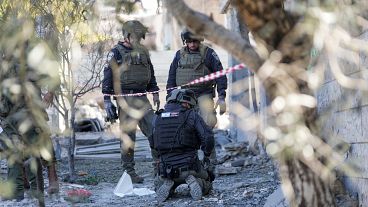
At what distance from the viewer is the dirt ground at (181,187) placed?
727 centimetres

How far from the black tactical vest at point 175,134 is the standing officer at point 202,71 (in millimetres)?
1231

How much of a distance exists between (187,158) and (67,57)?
2521mm

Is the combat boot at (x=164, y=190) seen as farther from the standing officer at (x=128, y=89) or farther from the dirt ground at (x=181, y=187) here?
the standing officer at (x=128, y=89)

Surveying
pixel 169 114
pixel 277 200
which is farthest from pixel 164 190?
pixel 277 200

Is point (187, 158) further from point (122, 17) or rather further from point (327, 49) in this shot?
point (327, 49)

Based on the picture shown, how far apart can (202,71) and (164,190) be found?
6.06 ft

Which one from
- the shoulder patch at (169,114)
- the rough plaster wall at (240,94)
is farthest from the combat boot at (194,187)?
the rough plaster wall at (240,94)

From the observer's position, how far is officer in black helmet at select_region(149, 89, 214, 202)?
7199mm

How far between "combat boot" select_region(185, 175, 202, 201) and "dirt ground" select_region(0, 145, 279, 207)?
7cm

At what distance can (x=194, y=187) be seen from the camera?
7.20m

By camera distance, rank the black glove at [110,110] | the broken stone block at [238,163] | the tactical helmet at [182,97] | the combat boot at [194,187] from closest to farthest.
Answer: the combat boot at [194,187] → the tactical helmet at [182,97] → the black glove at [110,110] → the broken stone block at [238,163]

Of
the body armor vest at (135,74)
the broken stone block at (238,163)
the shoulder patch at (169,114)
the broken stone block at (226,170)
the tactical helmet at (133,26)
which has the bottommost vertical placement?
the broken stone block at (226,170)

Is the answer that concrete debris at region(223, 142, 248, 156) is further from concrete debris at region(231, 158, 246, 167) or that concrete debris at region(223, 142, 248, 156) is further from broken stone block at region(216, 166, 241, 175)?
broken stone block at region(216, 166, 241, 175)

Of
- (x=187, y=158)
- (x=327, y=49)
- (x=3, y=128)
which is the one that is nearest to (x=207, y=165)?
(x=187, y=158)
